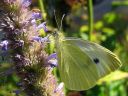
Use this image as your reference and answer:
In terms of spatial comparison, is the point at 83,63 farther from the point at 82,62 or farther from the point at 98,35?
the point at 98,35

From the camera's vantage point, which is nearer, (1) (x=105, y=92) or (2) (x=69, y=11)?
(1) (x=105, y=92)

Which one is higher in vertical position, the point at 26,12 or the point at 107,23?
the point at 26,12

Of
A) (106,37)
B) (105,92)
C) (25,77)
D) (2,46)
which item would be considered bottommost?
(105,92)

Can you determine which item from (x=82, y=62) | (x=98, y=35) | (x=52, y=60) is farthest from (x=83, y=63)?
(x=98, y=35)

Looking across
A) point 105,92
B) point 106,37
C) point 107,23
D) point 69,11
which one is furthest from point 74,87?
point 107,23

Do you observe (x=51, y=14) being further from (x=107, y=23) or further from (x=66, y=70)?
(x=66, y=70)

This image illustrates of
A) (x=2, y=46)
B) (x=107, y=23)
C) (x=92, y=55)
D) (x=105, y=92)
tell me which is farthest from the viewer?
(x=107, y=23)

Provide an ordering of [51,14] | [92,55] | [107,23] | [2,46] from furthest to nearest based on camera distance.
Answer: [107,23] → [51,14] → [92,55] → [2,46]

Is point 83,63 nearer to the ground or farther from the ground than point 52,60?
nearer to the ground

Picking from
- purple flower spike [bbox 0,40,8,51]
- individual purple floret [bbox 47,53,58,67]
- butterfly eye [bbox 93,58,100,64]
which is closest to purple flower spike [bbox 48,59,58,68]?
individual purple floret [bbox 47,53,58,67]
